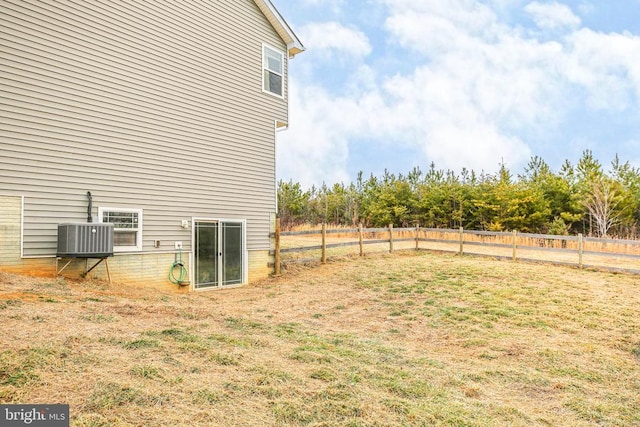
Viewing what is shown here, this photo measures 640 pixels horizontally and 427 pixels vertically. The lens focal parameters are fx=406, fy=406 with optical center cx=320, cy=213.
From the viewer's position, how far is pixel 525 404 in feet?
12.5

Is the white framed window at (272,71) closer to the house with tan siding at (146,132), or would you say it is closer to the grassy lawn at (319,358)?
the house with tan siding at (146,132)

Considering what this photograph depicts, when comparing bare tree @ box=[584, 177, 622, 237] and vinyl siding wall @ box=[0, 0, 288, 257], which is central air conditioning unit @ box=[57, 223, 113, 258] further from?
bare tree @ box=[584, 177, 622, 237]

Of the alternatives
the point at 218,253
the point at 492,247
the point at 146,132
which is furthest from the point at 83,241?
the point at 492,247

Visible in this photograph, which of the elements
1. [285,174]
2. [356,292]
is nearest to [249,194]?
[356,292]

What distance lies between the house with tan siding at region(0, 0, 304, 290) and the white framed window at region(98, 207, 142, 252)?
22 mm

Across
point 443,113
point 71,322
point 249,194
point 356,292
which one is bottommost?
point 356,292

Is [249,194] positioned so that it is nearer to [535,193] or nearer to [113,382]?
[113,382]

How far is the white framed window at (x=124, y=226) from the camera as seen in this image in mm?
8445

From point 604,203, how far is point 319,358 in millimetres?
25315

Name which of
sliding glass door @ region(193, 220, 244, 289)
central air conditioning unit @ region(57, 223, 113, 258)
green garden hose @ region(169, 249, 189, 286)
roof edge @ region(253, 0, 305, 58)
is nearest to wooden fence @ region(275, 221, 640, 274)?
sliding glass door @ region(193, 220, 244, 289)

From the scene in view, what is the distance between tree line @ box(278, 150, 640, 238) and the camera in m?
24.2

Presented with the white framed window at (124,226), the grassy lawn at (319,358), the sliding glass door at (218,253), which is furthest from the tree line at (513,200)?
the white framed window at (124,226)

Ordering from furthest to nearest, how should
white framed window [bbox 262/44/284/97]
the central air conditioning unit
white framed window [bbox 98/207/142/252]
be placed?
white framed window [bbox 262/44/284/97]
white framed window [bbox 98/207/142/252]
the central air conditioning unit

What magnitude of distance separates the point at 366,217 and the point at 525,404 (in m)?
30.5
